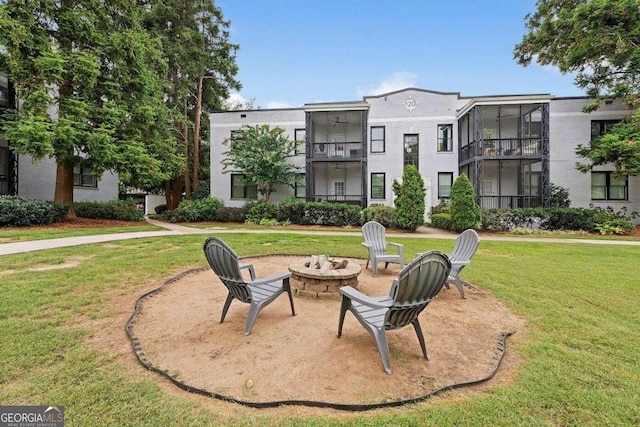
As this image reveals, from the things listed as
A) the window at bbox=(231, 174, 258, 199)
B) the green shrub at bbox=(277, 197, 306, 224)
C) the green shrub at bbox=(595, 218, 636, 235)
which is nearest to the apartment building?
the window at bbox=(231, 174, 258, 199)

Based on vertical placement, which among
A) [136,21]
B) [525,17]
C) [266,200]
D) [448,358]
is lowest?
[448,358]

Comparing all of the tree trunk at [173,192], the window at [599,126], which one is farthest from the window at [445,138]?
the tree trunk at [173,192]

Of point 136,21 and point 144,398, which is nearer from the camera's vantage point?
point 144,398

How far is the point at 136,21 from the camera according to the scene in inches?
584

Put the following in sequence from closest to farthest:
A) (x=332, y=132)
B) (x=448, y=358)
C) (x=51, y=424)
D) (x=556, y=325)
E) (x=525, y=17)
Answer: (x=51, y=424) → (x=448, y=358) → (x=556, y=325) → (x=525, y=17) → (x=332, y=132)

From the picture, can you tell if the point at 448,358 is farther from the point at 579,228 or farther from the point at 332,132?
the point at 332,132

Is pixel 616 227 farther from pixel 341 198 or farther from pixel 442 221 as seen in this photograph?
pixel 341 198

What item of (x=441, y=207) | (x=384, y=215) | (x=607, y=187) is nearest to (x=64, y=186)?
(x=384, y=215)

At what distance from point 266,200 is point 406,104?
11451 mm

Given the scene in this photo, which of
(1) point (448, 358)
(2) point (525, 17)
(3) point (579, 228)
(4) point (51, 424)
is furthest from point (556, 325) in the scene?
(2) point (525, 17)

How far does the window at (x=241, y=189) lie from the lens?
832 inches

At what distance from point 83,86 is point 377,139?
53.1 feet

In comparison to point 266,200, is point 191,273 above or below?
below

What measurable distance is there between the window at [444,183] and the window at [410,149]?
6.15 feet
